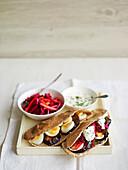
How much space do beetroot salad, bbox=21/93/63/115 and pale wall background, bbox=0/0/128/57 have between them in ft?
3.60

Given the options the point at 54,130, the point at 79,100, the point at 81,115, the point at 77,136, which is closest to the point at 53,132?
the point at 54,130

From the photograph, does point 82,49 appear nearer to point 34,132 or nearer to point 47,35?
point 47,35

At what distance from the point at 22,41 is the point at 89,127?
1.63 metres

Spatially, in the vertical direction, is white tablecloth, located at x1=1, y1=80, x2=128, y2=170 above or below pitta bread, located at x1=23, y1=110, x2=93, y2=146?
below

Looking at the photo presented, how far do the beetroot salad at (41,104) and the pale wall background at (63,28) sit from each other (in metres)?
1.10

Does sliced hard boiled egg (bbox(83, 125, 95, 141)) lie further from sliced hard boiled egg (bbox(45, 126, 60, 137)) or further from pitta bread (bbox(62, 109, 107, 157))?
sliced hard boiled egg (bbox(45, 126, 60, 137))

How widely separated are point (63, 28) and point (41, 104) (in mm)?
1248

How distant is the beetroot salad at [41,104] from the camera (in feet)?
5.39

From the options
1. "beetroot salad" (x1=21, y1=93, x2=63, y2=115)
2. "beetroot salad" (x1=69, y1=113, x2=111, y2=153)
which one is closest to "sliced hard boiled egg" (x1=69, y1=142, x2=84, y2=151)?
"beetroot salad" (x1=69, y1=113, x2=111, y2=153)

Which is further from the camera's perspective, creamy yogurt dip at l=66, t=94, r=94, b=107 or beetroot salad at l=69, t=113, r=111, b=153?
creamy yogurt dip at l=66, t=94, r=94, b=107

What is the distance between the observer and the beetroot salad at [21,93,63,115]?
5.39 ft

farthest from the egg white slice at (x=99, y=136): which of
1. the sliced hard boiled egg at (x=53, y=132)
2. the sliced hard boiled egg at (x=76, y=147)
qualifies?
the sliced hard boiled egg at (x=53, y=132)

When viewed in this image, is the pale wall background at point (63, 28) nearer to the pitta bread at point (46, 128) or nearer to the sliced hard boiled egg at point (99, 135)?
the pitta bread at point (46, 128)

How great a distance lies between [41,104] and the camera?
1642mm
